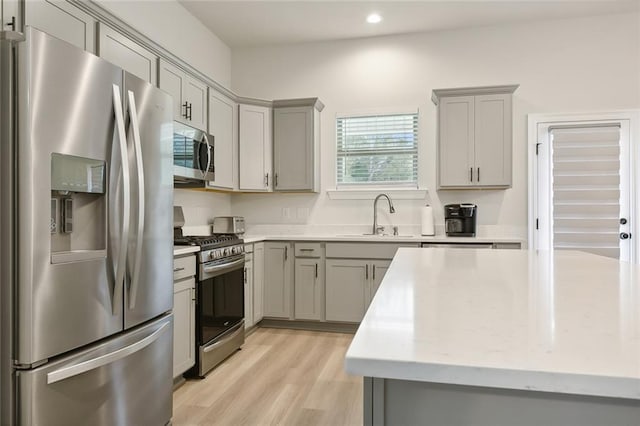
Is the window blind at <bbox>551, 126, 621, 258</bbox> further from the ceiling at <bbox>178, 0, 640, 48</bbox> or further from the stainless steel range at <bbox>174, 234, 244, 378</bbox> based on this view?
the stainless steel range at <bbox>174, 234, 244, 378</bbox>

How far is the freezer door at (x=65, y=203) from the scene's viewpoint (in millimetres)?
1481

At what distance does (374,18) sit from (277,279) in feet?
8.59

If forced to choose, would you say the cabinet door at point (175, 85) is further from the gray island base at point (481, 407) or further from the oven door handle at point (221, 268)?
the gray island base at point (481, 407)

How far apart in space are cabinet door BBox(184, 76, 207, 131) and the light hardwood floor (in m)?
1.86

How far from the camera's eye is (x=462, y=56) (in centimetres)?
436

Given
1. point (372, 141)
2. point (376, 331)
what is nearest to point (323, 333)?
point (372, 141)

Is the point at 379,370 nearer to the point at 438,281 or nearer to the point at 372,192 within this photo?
the point at 438,281

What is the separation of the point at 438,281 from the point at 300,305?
9.44ft

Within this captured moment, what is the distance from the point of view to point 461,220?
409cm

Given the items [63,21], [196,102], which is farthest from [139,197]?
[196,102]

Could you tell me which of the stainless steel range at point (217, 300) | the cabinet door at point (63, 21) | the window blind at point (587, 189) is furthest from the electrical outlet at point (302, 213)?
the cabinet door at point (63, 21)

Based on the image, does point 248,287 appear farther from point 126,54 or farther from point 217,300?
point 126,54

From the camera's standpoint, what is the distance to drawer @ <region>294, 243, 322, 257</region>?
13.4ft

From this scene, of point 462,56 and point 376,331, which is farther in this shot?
point 462,56
